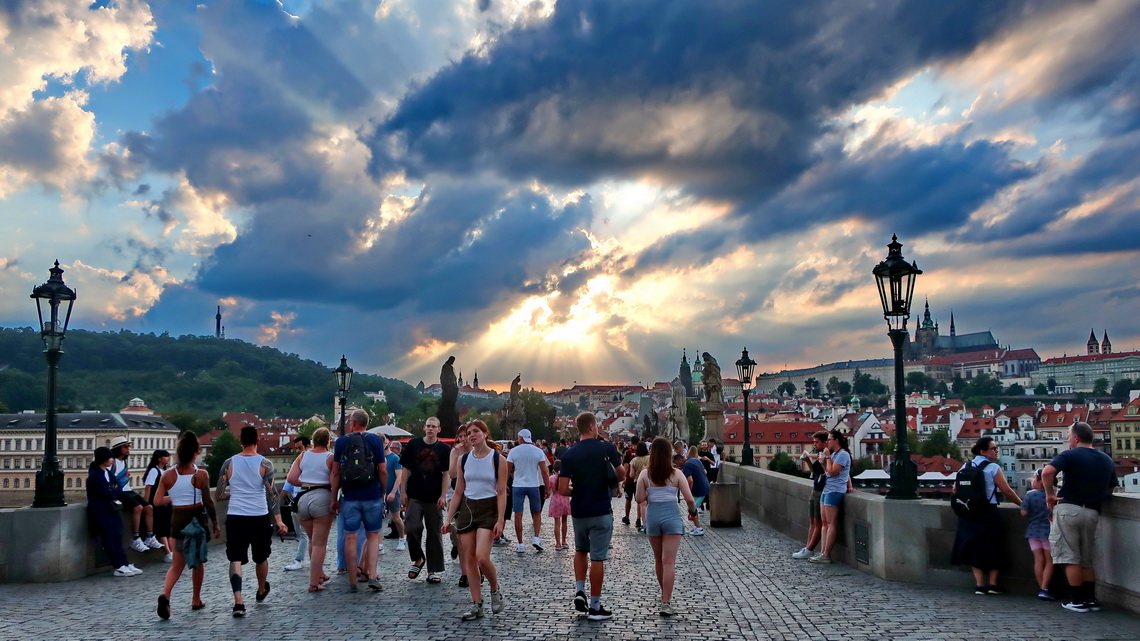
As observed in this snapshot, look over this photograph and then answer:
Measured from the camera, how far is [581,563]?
749 cm

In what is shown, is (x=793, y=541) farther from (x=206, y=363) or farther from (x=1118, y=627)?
(x=206, y=363)

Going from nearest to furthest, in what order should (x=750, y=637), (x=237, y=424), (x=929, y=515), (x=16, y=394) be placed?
(x=750, y=637) → (x=929, y=515) → (x=16, y=394) → (x=237, y=424)

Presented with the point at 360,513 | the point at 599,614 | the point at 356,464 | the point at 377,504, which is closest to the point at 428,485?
the point at 377,504

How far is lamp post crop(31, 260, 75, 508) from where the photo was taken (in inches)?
399

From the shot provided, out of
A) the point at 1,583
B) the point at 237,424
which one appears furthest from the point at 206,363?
the point at 1,583

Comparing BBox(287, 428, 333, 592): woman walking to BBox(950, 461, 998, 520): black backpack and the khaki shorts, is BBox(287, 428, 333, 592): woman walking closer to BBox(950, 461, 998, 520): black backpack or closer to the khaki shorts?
BBox(950, 461, 998, 520): black backpack

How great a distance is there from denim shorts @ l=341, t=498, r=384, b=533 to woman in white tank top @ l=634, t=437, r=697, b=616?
281 cm

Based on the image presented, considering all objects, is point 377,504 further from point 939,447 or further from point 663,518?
point 939,447

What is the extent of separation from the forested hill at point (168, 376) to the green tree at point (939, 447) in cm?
9178

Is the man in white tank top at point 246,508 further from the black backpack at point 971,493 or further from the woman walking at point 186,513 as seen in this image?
the black backpack at point 971,493

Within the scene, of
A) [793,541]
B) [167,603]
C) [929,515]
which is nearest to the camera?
[167,603]

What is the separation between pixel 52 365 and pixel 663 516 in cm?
805

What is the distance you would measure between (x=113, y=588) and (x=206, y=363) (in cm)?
17832

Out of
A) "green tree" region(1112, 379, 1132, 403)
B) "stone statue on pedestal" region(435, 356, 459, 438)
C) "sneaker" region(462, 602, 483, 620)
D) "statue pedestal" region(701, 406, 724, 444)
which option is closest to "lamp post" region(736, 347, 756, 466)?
"statue pedestal" region(701, 406, 724, 444)
